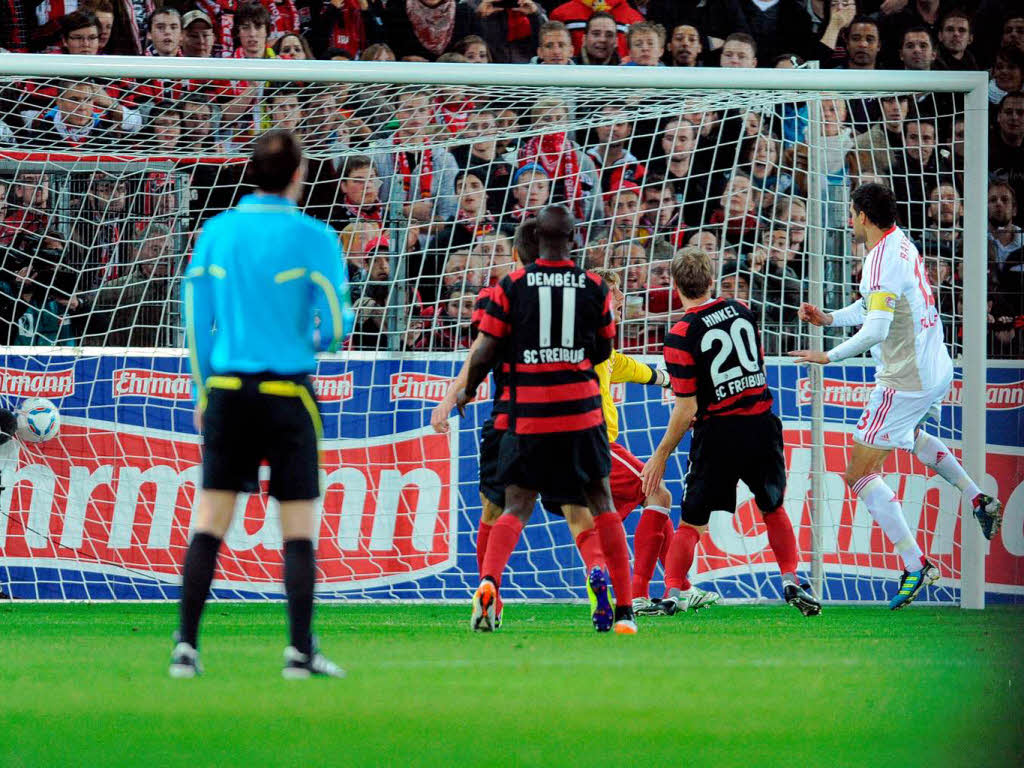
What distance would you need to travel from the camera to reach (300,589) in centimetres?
429

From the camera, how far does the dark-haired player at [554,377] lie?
6066mm

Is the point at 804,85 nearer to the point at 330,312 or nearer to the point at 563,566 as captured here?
the point at 563,566

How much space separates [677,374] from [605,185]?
2.83m

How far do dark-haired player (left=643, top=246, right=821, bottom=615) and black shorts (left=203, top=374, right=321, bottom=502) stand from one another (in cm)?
292

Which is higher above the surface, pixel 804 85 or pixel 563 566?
pixel 804 85

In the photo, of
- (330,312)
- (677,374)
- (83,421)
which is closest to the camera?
(330,312)

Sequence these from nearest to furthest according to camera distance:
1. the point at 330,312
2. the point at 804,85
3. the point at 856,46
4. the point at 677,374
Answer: the point at 330,312 → the point at 677,374 → the point at 804,85 → the point at 856,46

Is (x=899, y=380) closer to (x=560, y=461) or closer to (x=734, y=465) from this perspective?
(x=734, y=465)

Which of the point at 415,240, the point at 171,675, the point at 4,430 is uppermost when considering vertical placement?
the point at 415,240

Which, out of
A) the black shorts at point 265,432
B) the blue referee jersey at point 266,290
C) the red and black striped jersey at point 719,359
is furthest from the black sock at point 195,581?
the red and black striped jersey at point 719,359

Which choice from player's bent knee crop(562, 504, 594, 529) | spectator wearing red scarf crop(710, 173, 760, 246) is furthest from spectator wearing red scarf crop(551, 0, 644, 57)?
player's bent knee crop(562, 504, 594, 529)

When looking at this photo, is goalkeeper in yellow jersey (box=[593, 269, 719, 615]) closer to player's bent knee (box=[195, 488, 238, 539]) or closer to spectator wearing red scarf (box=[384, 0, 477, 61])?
player's bent knee (box=[195, 488, 238, 539])

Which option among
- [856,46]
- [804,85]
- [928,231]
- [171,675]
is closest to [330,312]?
[171,675]

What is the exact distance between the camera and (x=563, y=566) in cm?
877
